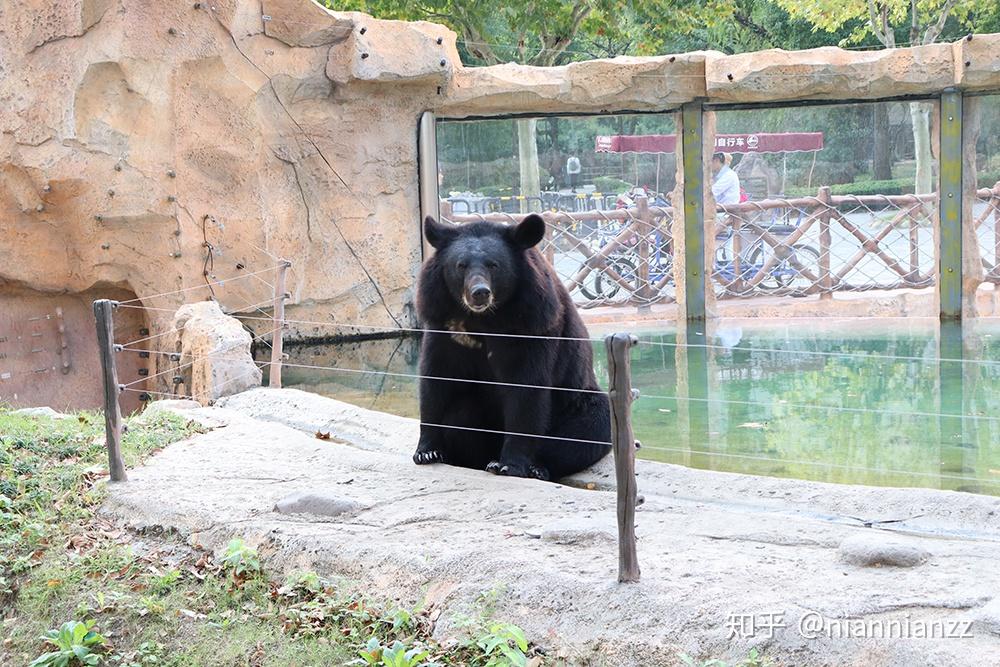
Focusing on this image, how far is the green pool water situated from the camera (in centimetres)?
650

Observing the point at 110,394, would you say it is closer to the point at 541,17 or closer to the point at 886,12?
the point at 541,17

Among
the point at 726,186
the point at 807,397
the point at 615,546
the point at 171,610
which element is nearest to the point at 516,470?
the point at 615,546

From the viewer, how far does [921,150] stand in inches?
601

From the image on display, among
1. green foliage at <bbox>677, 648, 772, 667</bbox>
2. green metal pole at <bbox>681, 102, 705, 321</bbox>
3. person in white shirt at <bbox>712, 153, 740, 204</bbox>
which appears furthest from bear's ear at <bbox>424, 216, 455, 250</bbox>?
person in white shirt at <bbox>712, 153, 740, 204</bbox>

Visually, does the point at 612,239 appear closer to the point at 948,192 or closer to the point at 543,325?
the point at 948,192

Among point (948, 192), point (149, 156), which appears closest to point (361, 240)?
point (149, 156)

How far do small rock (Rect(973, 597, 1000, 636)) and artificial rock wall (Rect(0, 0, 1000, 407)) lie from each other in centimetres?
915

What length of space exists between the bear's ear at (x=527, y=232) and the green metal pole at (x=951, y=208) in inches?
328

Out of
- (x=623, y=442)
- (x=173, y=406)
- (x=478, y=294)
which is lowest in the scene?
(x=173, y=406)

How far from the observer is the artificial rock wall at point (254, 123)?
407 inches

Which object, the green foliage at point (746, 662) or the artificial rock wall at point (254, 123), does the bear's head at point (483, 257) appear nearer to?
the green foliage at point (746, 662)

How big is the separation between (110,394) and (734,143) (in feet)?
35.5

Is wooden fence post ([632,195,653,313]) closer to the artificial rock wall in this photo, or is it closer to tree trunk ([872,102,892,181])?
the artificial rock wall

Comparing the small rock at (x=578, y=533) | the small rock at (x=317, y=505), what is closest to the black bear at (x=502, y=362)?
the small rock at (x=317, y=505)
